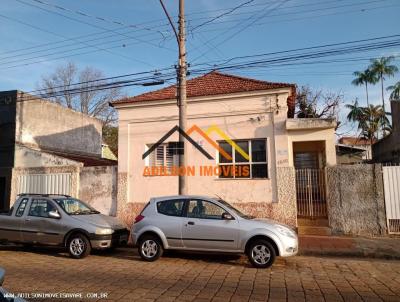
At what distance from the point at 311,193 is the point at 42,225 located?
29.1ft

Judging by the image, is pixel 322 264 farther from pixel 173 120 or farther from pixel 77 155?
pixel 77 155

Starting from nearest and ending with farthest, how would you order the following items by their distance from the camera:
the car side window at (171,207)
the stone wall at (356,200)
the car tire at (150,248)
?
the car tire at (150,248), the car side window at (171,207), the stone wall at (356,200)

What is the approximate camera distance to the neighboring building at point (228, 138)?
12.7 m

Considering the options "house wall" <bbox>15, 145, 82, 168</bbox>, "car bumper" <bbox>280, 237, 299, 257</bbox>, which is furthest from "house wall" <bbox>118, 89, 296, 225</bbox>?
"car bumper" <bbox>280, 237, 299, 257</bbox>

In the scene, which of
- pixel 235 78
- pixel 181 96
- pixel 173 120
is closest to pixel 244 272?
pixel 181 96

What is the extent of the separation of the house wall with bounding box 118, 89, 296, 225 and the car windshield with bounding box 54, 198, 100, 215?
3875mm

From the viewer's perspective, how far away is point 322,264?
26.9ft

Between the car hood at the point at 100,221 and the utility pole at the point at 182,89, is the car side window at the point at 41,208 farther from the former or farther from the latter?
the utility pole at the point at 182,89

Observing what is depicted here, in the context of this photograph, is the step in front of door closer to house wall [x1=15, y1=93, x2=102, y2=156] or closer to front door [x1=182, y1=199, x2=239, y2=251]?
front door [x1=182, y1=199, x2=239, y2=251]

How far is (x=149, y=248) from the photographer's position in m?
8.59

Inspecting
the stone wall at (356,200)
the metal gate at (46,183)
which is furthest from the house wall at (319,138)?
the metal gate at (46,183)

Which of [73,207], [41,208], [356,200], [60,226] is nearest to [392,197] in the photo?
[356,200]

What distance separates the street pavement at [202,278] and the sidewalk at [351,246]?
450 mm

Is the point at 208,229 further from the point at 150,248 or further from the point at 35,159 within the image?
the point at 35,159
